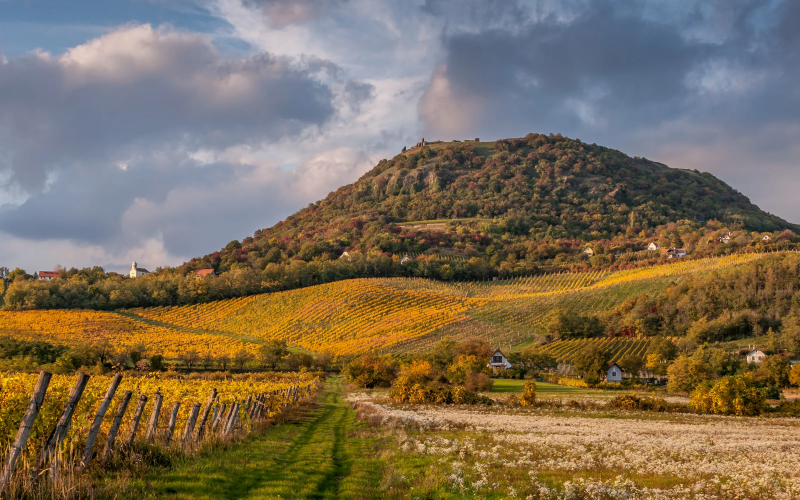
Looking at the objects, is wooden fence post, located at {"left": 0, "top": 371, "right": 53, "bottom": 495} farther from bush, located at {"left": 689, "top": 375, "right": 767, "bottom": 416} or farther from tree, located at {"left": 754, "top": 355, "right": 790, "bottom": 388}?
tree, located at {"left": 754, "top": 355, "right": 790, "bottom": 388}

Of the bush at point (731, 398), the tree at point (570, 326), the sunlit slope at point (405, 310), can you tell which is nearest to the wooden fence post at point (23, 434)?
the bush at point (731, 398)

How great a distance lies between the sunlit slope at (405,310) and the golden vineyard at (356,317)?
180 millimetres

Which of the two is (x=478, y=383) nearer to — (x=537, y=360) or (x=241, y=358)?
(x=537, y=360)

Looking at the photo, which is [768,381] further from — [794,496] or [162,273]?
[162,273]

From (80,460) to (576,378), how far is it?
60550mm

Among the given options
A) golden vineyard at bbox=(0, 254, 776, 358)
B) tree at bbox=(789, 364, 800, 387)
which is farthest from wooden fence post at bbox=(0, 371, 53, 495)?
golden vineyard at bbox=(0, 254, 776, 358)

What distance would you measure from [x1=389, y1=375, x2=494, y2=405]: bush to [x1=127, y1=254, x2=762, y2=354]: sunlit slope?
33866 millimetres

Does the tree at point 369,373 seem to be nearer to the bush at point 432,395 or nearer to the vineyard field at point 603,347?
the bush at point 432,395

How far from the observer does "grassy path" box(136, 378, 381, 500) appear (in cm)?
957

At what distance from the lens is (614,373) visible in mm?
61406

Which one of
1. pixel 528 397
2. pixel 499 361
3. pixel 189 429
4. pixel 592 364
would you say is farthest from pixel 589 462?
pixel 499 361

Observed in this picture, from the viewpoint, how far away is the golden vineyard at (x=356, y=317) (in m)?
76.4

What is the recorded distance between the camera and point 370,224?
638ft

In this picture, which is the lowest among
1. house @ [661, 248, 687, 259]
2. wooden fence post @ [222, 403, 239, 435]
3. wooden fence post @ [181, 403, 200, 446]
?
wooden fence post @ [222, 403, 239, 435]
